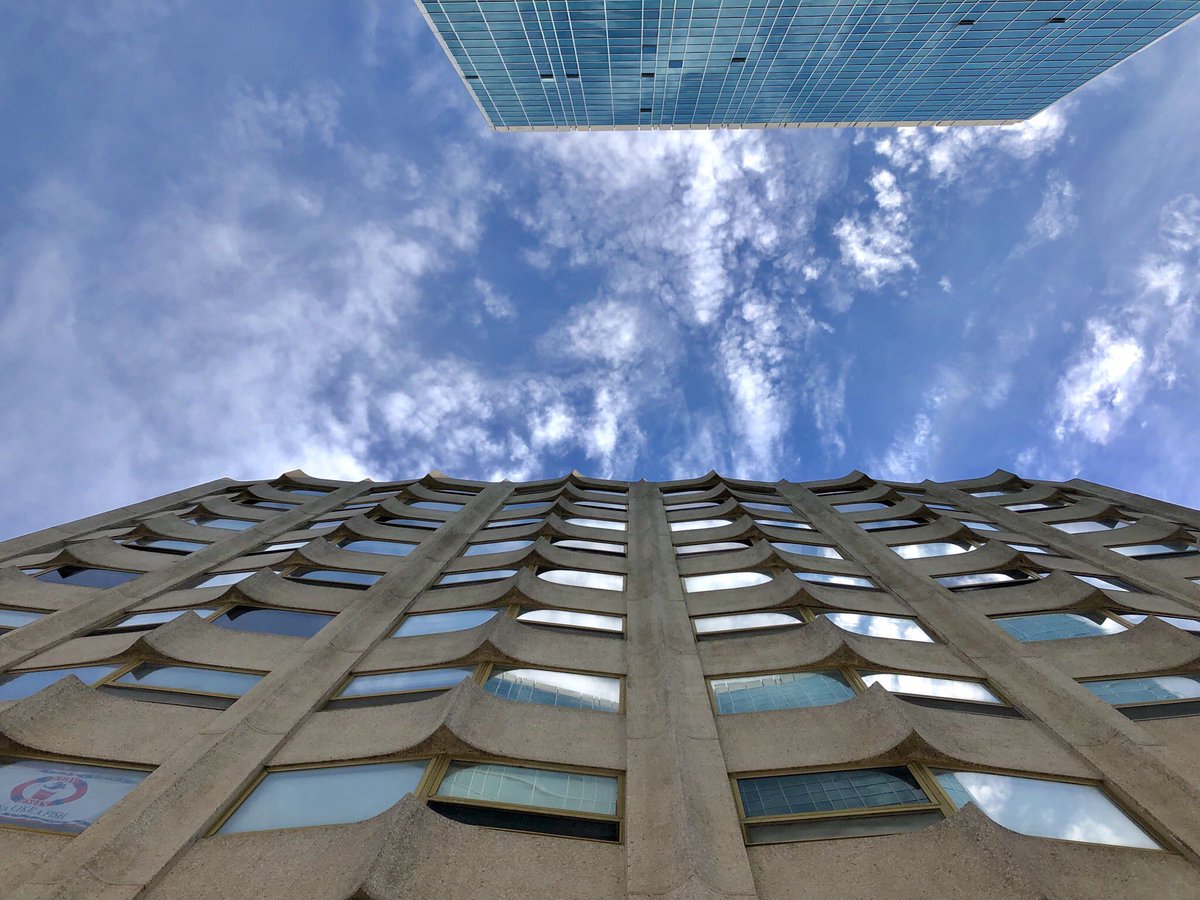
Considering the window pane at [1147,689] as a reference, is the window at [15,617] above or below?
above

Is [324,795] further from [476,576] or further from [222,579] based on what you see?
[222,579]

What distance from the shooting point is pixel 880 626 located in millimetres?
14859

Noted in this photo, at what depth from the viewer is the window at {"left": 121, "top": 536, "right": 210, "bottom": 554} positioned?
790 inches

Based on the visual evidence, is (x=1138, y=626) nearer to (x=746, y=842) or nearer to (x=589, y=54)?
(x=746, y=842)

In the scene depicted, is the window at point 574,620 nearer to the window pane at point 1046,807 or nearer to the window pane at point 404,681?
the window pane at point 404,681

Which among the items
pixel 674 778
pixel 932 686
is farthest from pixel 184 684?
pixel 932 686

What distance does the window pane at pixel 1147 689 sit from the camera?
11.4 meters

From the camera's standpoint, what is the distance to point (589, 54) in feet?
198

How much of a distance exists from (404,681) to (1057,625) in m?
14.6

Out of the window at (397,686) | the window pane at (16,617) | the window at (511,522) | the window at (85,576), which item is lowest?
the window at (397,686)

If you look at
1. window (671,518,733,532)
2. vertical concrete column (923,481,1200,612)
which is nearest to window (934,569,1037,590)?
vertical concrete column (923,481,1200,612)

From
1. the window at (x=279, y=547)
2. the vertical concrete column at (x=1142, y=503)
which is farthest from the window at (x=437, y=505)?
the vertical concrete column at (x=1142, y=503)

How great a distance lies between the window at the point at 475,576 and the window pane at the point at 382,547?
8.55 feet

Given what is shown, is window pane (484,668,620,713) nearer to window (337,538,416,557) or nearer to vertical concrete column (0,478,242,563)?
window (337,538,416,557)
